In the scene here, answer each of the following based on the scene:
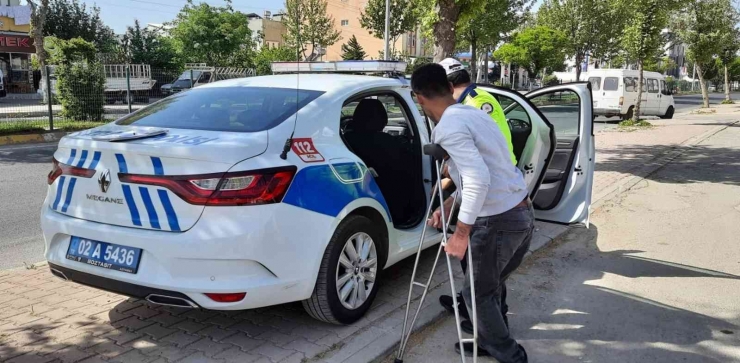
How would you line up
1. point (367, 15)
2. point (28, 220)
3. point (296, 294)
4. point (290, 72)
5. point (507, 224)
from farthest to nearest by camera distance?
point (367, 15) → point (28, 220) → point (290, 72) → point (296, 294) → point (507, 224)

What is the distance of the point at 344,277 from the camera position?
3471 mm

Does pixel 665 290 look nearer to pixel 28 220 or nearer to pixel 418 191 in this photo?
pixel 418 191

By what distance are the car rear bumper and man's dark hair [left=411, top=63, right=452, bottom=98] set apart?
916 millimetres

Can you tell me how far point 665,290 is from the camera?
14.8 feet

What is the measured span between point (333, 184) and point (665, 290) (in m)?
2.97

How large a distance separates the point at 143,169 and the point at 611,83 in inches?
874

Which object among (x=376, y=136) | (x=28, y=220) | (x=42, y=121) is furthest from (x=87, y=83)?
(x=376, y=136)

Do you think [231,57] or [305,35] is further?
[305,35]

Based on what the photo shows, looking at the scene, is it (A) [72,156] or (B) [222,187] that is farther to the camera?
(A) [72,156]

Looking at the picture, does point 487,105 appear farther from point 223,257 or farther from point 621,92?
point 621,92

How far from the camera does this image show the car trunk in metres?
2.92

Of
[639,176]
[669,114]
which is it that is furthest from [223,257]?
[669,114]

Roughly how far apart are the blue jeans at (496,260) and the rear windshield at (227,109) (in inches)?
53.7

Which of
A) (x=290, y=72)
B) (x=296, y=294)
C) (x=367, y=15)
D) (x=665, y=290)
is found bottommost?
(x=665, y=290)
